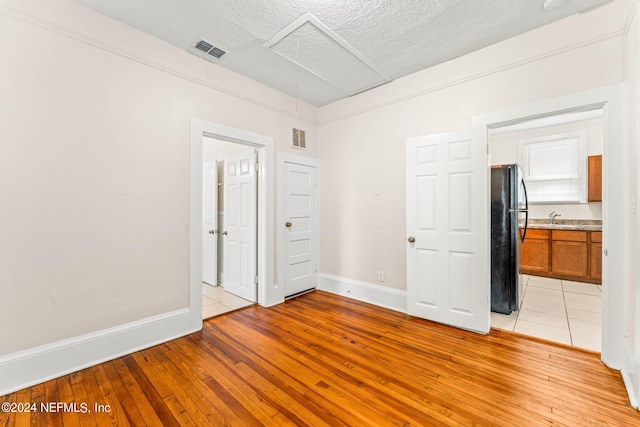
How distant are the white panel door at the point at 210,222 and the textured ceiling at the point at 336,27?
76.1 inches

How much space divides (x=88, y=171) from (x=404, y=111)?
11.1 feet

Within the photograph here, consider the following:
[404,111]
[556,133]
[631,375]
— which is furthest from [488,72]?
[556,133]

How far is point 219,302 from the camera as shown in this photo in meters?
3.67

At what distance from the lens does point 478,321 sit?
8.94 ft

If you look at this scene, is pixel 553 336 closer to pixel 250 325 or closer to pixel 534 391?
pixel 534 391

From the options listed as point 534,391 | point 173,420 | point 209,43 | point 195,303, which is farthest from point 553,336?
point 209,43

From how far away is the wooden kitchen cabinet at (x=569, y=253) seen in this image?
14.7 ft

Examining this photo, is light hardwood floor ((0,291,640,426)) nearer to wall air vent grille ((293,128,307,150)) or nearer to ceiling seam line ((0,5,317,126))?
wall air vent grille ((293,128,307,150))

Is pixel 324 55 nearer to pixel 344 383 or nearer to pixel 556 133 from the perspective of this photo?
pixel 344 383

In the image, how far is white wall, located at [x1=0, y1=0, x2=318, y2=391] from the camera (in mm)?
1930

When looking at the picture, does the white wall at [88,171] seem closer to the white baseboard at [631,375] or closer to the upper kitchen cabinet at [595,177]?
the white baseboard at [631,375]

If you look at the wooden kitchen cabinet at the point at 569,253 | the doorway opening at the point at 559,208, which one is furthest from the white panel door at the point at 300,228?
the wooden kitchen cabinet at the point at 569,253

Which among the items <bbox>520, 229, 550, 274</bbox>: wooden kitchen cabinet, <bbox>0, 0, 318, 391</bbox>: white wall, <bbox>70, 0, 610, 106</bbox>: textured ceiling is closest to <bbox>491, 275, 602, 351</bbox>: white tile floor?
<bbox>520, 229, 550, 274</bbox>: wooden kitchen cabinet

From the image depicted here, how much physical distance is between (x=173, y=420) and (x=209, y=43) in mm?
3139
